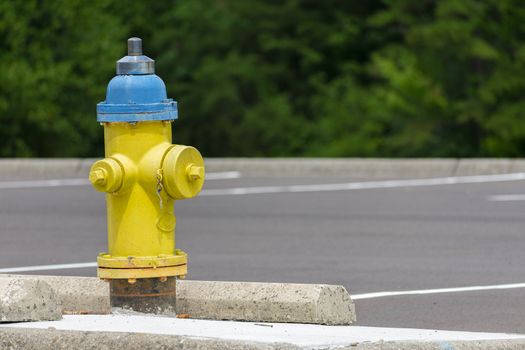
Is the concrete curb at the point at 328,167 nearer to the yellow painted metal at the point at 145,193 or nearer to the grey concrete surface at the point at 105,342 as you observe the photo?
the yellow painted metal at the point at 145,193

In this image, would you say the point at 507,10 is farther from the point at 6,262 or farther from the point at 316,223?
the point at 6,262

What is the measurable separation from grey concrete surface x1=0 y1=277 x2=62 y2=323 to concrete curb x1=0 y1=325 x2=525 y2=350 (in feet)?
0.55

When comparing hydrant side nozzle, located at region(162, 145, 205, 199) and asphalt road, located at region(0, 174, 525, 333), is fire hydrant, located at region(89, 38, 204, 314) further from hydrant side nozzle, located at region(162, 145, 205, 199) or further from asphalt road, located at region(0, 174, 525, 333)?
asphalt road, located at region(0, 174, 525, 333)

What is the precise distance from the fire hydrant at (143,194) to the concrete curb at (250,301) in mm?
249

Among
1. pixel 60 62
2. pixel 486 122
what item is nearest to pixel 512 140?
pixel 486 122

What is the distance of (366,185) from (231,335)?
1007 centimetres

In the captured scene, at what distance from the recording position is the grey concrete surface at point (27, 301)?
5.75m

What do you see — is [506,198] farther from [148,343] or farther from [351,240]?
[148,343]

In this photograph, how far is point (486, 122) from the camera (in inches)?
1038

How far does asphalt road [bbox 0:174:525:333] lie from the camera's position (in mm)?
8305

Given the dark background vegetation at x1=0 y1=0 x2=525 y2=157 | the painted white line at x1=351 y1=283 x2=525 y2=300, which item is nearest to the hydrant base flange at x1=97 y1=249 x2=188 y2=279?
the painted white line at x1=351 y1=283 x2=525 y2=300

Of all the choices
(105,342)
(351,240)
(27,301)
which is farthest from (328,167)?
(105,342)

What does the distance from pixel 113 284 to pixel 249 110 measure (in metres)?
27.9

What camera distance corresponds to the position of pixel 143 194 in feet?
20.4
